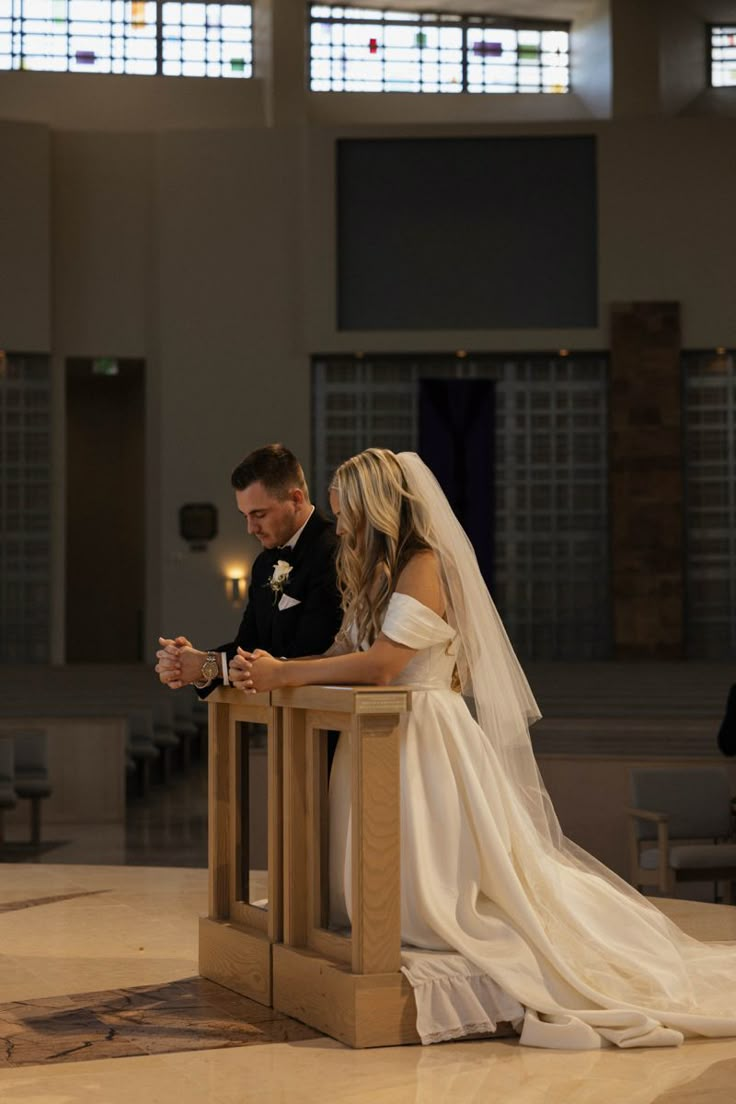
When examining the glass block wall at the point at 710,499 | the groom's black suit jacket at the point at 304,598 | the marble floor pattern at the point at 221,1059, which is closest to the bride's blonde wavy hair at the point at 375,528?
the groom's black suit jacket at the point at 304,598

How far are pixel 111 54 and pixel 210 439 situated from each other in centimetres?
584

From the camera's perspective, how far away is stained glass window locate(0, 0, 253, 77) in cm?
2116

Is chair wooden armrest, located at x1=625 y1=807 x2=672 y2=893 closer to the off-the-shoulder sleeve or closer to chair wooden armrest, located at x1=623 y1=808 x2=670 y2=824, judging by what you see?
chair wooden armrest, located at x1=623 y1=808 x2=670 y2=824

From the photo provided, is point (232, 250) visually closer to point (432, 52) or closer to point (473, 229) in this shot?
point (473, 229)

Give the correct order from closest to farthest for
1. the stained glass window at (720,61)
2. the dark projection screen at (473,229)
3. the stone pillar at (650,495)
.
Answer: the stone pillar at (650,495)
the dark projection screen at (473,229)
the stained glass window at (720,61)

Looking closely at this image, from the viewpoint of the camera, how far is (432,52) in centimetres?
2161

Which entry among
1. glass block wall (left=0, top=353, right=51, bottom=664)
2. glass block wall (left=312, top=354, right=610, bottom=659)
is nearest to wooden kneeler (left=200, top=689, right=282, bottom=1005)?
glass block wall (left=312, top=354, right=610, bottom=659)

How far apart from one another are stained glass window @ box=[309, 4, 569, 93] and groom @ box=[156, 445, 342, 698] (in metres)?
17.7

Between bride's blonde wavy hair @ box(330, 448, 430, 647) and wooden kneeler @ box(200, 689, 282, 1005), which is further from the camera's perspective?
wooden kneeler @ box(200, 689, 282, 1005)

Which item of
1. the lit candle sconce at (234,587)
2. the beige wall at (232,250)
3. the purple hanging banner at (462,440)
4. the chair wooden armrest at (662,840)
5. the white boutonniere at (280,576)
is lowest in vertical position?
the chair wooden armrest at (662,840)

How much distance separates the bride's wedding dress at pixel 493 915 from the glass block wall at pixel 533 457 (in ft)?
52.5

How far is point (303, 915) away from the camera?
13.9ft

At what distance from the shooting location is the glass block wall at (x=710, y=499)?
65.7 ft

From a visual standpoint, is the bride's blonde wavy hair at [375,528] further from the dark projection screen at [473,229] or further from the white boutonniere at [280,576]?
the dark projection screen at [473,229]
